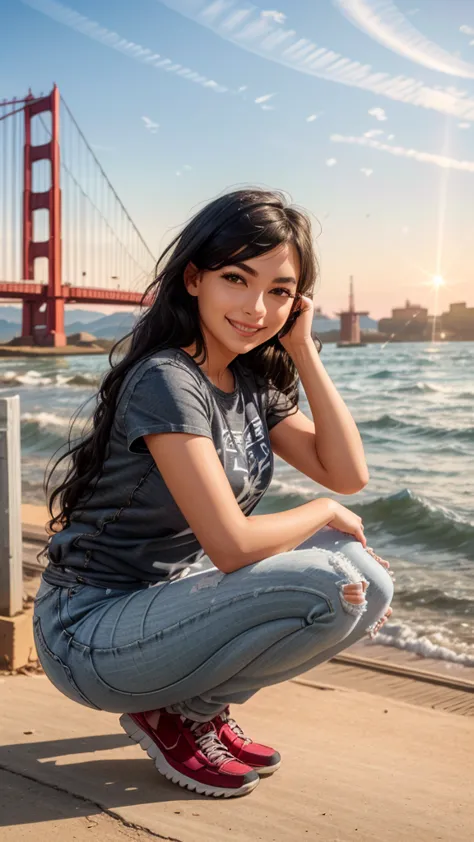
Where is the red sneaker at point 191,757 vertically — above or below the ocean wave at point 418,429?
above

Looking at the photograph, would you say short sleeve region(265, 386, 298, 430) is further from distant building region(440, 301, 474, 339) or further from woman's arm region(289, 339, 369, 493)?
distant building region(440, 301, 474, 339)

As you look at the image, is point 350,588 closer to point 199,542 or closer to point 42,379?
point 199,542

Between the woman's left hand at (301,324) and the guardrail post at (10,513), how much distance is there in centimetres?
76

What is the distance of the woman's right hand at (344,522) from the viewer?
4.38ft

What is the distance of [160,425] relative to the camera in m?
1.17

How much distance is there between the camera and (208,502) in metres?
1.15

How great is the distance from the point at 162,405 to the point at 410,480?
7022 mm

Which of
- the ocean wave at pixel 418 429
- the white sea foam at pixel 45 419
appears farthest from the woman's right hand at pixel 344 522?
the white sea foam at pixel 45 419

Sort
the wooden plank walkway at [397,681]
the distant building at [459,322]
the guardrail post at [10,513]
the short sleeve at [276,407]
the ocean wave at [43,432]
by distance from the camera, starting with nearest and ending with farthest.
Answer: the short sleeve at [276,407] → the guardrail post at [10,513] → the wooden plank walkway at [397,681] → the ocean wave at [43,432] → the distant building at [459,322]

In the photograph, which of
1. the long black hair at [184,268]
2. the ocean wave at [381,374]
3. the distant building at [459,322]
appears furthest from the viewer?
the distant building at [459,322]

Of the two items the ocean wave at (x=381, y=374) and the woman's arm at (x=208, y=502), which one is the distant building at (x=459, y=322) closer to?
the ocean wave at (x=381, y=374)

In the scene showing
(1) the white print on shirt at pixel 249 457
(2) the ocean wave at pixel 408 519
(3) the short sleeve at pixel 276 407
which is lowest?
(2) the ocean wave at pixel 408 519

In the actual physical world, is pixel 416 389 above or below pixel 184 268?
below

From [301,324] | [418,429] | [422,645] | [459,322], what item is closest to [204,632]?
[301,324]
